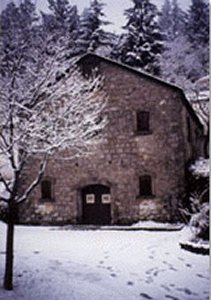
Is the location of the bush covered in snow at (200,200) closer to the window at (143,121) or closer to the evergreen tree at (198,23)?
the evergreen tree at (198,23)

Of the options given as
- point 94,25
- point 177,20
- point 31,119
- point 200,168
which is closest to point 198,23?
point 177,20

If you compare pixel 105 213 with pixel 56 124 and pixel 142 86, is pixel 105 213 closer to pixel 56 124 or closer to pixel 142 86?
pixel 56 124

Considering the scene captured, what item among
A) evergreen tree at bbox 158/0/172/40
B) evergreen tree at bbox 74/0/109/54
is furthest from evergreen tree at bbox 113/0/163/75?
evergreen tree at bbox 74/0/109/54

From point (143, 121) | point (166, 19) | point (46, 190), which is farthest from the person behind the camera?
point (143, 121)

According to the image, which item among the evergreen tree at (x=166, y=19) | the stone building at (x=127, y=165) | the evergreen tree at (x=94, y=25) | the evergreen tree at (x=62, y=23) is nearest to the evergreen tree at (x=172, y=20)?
the evergreen tree at (x=166, y=19)

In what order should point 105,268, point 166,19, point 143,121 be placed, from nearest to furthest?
point 105,268
point 166,19
point 143,121

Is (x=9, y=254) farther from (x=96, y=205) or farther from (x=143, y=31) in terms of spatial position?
(x=143, y=31)
